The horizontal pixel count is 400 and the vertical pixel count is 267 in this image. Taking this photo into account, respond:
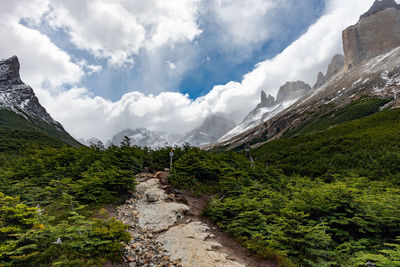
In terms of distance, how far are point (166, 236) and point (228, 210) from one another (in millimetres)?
4340

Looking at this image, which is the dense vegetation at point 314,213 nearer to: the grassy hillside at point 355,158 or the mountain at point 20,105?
the grassy hillside at point 355,158

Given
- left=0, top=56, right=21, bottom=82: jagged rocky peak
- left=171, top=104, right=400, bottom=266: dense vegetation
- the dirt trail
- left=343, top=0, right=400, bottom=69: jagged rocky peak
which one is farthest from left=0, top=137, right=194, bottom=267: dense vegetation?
left=343, top=0, right=400, bottom=69: jagged rocky peak

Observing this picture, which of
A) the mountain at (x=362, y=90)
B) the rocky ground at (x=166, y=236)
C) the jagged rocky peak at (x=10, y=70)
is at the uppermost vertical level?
the jagged rocky peak at (x=10, y=70)

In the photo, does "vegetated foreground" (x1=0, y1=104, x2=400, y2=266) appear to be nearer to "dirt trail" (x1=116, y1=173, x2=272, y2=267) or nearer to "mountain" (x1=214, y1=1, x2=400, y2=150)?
"dirt trail" (x1=116, y1=173, x2=272, y2=267)

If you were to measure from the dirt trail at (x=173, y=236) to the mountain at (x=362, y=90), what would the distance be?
90818 mm

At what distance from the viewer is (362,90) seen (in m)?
111

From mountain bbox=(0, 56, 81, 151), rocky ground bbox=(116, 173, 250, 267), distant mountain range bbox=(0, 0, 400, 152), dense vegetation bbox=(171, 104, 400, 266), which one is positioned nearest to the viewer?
rocky ground bbox=(116, 173, 250, 267)

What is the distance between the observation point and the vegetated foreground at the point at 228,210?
604 centimetres

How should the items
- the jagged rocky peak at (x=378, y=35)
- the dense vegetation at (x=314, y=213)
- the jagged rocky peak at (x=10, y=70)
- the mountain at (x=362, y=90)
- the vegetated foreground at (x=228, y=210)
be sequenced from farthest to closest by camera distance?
the jagged rocky peak at (x=378, y=35), the jagged rocky peak at (x=10, y=70), the mountain at (x=362, y=90), the dense vegetation at (x=314, y=213), the vegetated foreground at (x=228, y=210)

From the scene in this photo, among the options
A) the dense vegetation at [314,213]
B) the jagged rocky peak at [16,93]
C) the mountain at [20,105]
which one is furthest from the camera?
the jagged rocky peak at [16,93]

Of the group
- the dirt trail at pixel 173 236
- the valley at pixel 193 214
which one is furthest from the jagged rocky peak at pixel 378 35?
the dirt trail at pixel 173 236

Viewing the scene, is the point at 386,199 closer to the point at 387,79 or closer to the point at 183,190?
the point at 183,190

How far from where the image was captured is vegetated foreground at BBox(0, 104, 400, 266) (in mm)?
6039

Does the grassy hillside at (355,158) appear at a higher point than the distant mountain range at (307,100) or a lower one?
lower
